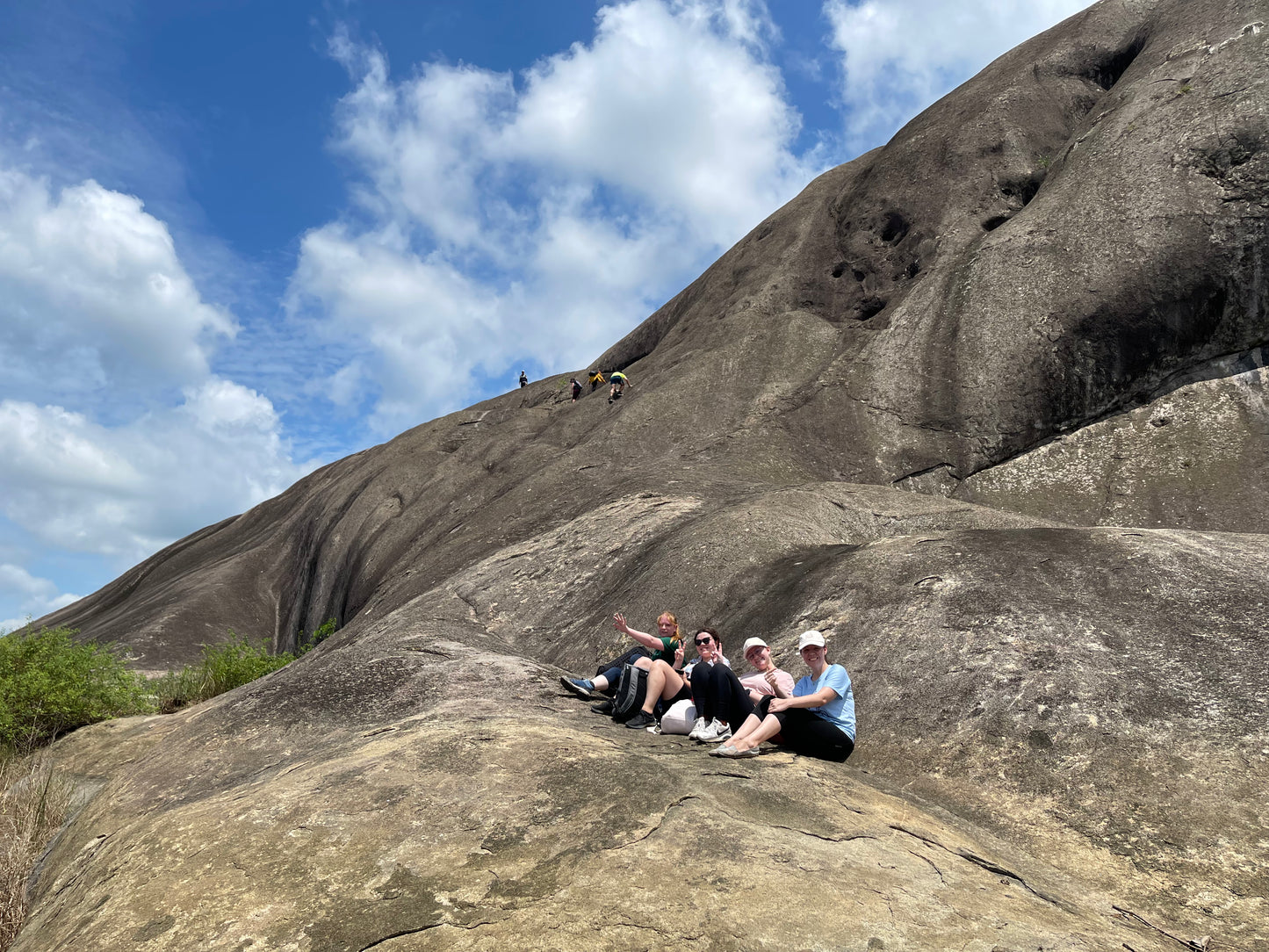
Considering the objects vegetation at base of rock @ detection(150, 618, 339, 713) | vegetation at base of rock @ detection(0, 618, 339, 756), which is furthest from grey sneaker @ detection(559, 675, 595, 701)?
vegetation at base of rock @ detection(150, 618, 339, 713)

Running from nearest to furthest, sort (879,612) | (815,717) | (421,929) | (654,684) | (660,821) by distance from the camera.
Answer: (421,929)
(660,821)
(815,717)
(654,684)
(879,612)

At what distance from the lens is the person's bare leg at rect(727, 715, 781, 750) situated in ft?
21.7

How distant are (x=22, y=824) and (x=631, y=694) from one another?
198 inches

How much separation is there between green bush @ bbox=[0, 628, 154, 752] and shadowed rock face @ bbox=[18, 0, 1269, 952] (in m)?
1.42

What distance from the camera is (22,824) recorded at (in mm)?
7148

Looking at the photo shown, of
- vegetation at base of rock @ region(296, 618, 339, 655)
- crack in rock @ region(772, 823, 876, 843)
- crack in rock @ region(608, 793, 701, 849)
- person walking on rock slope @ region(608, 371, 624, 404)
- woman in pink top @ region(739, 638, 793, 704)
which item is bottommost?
crack in rock @ region(772, 823, 876, 843)

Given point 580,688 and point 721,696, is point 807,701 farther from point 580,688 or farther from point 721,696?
point 580,688

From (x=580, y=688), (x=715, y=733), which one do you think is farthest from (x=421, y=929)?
(x=580, y=688)

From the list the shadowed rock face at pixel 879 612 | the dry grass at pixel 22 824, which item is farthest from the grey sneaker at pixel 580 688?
the dry grass at pixel 22 824

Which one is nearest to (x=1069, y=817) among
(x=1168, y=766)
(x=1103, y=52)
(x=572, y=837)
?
(x=1168, y=766)

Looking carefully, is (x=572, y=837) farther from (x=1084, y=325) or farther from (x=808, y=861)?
(x=1084, y=325)

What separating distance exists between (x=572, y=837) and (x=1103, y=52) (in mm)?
31095

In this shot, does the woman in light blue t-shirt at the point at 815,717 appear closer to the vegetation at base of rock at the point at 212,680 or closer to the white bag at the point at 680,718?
the white bag at the point at 680,718

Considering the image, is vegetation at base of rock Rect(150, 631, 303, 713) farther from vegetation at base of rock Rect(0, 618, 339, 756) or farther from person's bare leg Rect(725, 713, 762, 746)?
person's bare leg Rect(725, 713, 762, 746)
